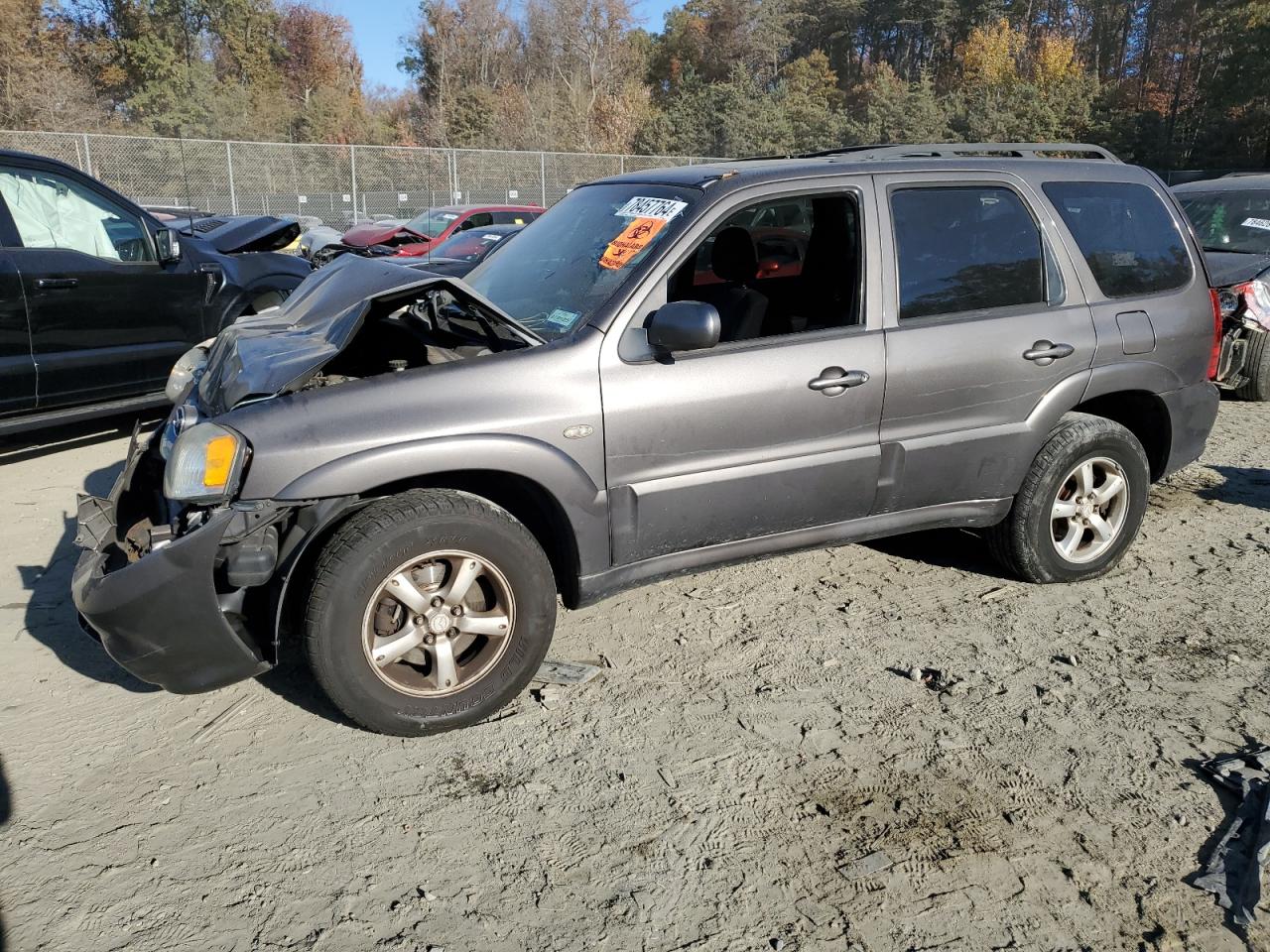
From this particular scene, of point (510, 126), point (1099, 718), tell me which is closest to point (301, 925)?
point (1099, 718)

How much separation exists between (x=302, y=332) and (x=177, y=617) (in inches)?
49.4

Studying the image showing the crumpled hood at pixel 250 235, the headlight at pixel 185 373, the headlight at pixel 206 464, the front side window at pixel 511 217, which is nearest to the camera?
the headlight at pixel 206 464

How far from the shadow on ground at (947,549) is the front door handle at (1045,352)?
95 centimetres

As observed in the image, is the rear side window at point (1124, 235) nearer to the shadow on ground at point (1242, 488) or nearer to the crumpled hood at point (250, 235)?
the shadow on ground at point (1242, 488)

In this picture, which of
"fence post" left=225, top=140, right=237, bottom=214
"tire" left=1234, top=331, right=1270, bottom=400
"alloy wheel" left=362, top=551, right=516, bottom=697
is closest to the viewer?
"alloy wheel" left=362, top=551, right=516, bottom=697

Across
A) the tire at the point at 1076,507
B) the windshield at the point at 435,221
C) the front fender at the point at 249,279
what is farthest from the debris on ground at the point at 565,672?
the windshield at the point at 435,221

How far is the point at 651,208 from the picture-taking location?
3.84m

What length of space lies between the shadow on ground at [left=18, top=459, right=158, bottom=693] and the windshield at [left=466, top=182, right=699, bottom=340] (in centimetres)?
202

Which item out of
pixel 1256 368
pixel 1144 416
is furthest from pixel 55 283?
pixel 1256 368

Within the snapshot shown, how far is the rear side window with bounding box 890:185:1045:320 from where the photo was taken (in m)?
3.94

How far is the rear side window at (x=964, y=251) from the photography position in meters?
3.94

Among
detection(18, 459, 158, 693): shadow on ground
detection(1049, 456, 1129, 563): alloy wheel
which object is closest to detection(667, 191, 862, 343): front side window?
detection(1049, 456, 1129, 563): alloy wheel

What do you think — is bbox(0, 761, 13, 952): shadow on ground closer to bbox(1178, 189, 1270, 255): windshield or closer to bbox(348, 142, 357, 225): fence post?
bbox(1178, 189, 1270, 255): windshield

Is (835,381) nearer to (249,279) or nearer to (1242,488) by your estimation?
(1242,488)
